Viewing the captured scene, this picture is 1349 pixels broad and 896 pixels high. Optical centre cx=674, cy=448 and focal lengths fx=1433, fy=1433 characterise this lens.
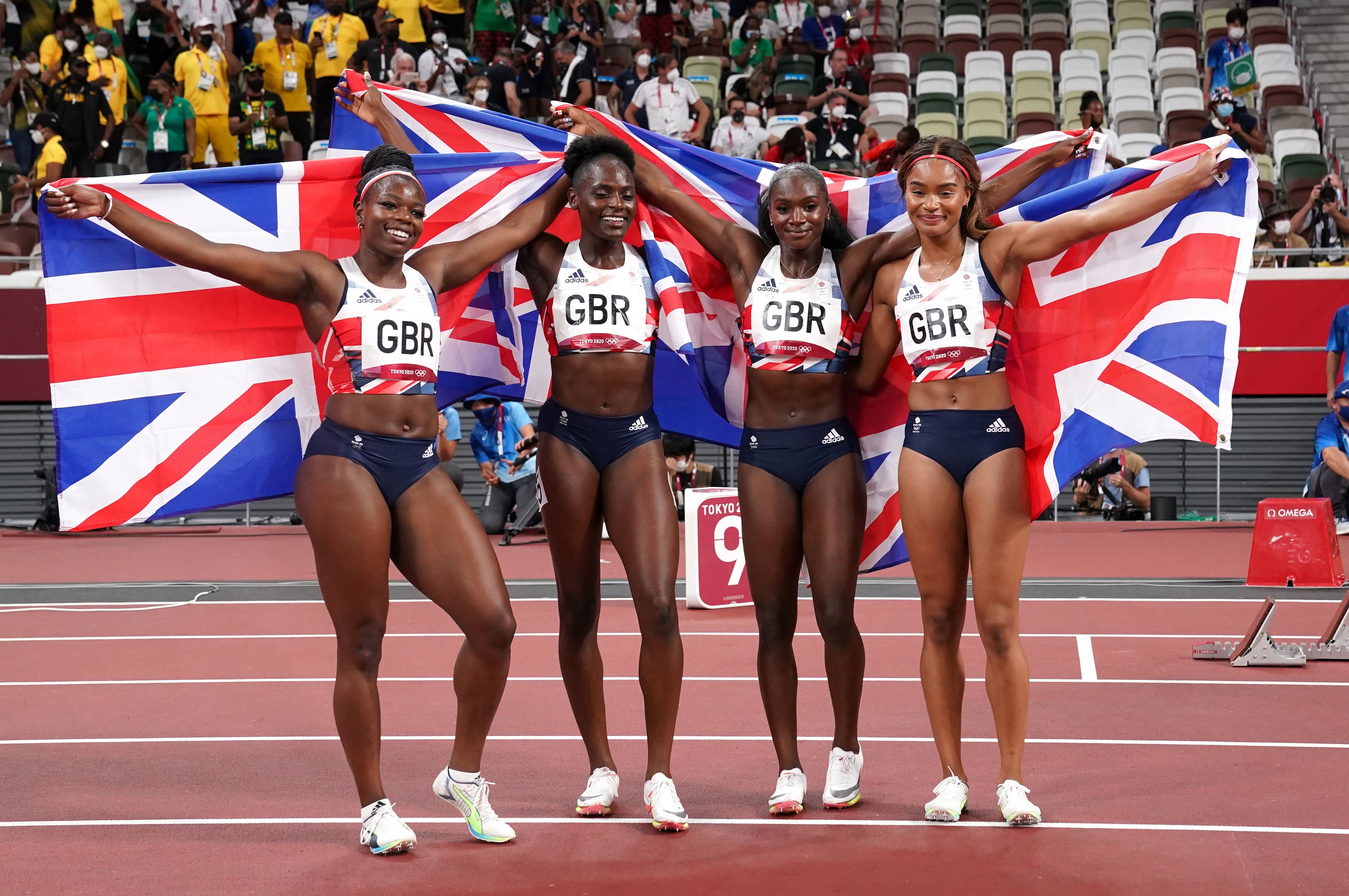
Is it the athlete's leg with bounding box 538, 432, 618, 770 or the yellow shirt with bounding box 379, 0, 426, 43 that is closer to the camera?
the athlete's leg with bounding box 538, 432, 618, 770

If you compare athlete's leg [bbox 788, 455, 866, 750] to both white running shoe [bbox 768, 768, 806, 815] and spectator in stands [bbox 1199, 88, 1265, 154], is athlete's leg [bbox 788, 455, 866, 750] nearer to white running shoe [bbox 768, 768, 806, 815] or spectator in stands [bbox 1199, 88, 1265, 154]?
white running shoe [bbox 768, 768, 806, 815]

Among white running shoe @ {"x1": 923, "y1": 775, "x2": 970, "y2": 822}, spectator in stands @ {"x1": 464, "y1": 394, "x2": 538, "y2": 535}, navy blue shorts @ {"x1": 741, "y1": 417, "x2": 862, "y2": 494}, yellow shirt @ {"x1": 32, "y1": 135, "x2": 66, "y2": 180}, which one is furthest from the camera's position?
yellow shirt @ {"x1": 32, "y1": 135, "x2": 66, "y2": 180}

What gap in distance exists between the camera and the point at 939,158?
4836 millimetres

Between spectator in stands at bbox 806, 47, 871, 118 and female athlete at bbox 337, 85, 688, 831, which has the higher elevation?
spectator in stands at bbox 806, 47, 871, 118

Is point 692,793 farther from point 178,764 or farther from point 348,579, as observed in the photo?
point 178,764

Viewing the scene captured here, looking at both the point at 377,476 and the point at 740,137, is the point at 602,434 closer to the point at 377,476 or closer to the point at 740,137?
the point at 377,476

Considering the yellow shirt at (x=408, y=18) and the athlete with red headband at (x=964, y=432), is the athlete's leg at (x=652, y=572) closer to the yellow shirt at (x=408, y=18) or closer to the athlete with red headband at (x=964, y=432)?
the athlete with red headband at (x=964, y=432)

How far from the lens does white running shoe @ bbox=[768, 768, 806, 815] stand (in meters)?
4.85

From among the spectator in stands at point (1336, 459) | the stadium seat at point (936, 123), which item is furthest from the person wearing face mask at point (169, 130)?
the spectator in stands at point (1336, 459)

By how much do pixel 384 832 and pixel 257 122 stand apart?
13293mm

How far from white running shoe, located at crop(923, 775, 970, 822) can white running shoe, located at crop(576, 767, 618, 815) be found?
1.07 metres

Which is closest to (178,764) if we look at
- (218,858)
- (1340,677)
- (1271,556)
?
(218,858)

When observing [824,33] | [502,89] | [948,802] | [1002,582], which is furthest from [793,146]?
[948,802]

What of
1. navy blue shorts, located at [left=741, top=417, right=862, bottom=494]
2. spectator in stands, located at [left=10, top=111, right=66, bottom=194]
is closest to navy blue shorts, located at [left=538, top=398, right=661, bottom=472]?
navy blue shorts, located at [left=741, top=417, right=862, bottom=494]
